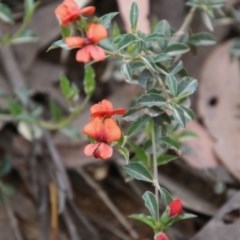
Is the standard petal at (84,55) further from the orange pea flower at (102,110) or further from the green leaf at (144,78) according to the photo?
the green leaf at (144,78)

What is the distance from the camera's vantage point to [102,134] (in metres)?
1.18

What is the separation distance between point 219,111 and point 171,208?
72cm

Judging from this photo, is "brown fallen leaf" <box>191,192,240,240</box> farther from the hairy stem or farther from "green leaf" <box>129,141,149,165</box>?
the hairy stem

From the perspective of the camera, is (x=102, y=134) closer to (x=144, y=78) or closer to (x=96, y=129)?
(x=96, y=129)

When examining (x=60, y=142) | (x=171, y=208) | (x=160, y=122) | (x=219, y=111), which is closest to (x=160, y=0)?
(x=219, y=111)

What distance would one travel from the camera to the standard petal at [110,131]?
3.87 ft

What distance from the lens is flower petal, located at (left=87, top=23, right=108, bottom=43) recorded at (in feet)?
3.82

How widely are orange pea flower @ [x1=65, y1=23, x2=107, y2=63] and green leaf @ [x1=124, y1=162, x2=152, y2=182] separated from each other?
22cm

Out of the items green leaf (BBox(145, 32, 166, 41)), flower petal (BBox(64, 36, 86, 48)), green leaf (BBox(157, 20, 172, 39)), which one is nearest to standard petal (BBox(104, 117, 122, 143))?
flower petal (BBox(64, 36, 86, 48))

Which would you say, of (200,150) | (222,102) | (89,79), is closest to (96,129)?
(89,79)

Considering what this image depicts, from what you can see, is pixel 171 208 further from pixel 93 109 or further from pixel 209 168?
pixel 209 168

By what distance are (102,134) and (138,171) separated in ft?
0.52

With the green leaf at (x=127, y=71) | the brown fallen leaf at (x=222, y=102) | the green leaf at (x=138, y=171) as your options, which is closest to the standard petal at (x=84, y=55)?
the green leaf at (x=127, y=71)

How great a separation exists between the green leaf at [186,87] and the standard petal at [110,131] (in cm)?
19
